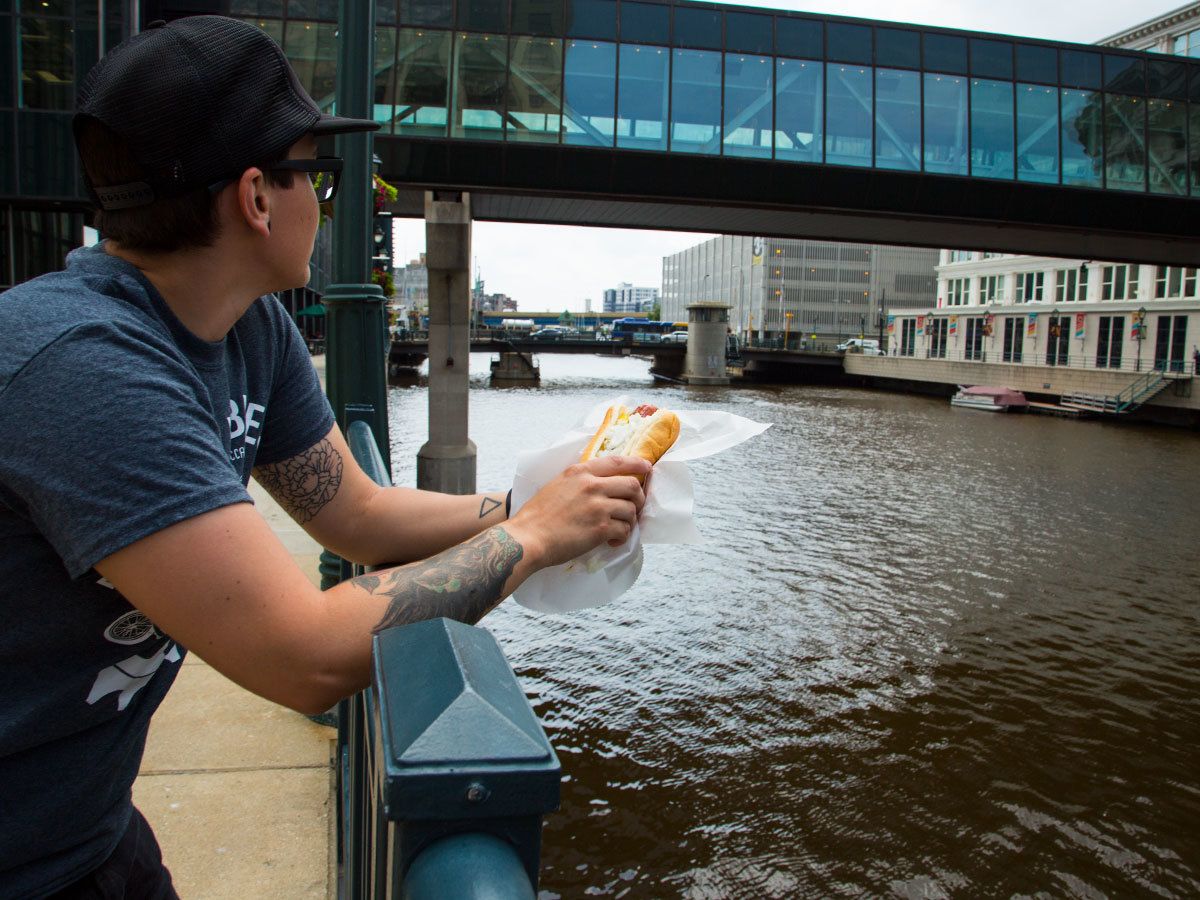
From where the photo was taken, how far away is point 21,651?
4.08 feet

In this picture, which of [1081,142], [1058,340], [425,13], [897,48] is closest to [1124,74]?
[1081,142]

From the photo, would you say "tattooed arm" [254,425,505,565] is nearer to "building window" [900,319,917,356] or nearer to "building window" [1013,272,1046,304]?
"building window" [1013,272,1046,304]

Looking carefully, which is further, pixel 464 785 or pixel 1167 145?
pixel 1167 145

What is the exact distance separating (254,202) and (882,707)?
895 centimetres

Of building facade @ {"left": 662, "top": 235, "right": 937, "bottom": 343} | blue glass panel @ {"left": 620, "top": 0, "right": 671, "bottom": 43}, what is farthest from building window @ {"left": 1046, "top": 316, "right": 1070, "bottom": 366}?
building facade @ {"left": 662, "top": 235, "right": 937, "bottom": 343}

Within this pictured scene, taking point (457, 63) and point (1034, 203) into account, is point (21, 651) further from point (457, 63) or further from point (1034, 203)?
point (1034, 203)

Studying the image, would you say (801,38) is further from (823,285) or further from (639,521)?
(823,285)

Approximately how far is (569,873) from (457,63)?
20.4 metres

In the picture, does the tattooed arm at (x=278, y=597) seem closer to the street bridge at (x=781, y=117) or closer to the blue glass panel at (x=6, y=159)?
the street bridge at (x=781, y=117)

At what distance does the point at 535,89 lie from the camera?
22875mm

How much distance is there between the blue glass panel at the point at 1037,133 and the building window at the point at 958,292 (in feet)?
167

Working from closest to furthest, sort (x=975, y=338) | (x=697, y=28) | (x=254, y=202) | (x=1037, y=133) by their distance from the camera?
(x=254, y=202) < (x=697, y=28) < (x=1037, y=133) < (x=975, y=338)

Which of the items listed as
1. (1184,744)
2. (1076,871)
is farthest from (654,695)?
(1184,744)

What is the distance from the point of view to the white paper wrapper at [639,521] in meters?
1.81
